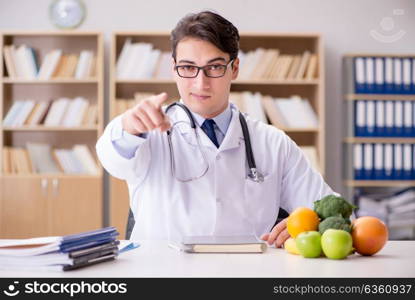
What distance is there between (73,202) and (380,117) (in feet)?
7.75

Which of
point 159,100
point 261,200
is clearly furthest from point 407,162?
point 159,100

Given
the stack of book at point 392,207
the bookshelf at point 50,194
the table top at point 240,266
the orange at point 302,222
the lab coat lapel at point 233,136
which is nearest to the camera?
the table top at point 240,266

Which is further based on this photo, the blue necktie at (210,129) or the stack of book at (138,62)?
the stack of book at (138,62)

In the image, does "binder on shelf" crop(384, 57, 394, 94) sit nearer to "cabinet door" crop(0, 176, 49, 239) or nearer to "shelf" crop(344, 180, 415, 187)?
"shelf" crop(344, 180, 415, 187)

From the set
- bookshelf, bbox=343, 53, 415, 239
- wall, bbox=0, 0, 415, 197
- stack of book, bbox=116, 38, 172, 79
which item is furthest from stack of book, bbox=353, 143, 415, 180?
stack of book, bbox=116, 38, 172, 79

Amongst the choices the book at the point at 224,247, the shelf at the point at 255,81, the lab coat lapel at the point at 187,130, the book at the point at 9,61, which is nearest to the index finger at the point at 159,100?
the book at the point at 224,247

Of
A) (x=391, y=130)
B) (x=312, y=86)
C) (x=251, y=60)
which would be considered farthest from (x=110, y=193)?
(x=391, y=130)

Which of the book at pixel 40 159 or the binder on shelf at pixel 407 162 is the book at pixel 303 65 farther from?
the book at pixel 40 159

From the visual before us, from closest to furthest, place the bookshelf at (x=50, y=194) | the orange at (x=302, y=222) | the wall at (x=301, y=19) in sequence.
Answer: the orange at (x=302, y=222) → the bookshelf at (x=50, y=194) → the wall at (x=301, y=19)

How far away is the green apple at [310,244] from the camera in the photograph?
52.9 inches

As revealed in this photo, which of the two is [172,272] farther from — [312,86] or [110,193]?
[312,86]

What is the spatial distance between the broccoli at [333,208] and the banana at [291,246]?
0.31 feet

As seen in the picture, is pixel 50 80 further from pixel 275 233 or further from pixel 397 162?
pixel 275 233

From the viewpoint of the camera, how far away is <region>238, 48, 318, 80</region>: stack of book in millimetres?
4602
